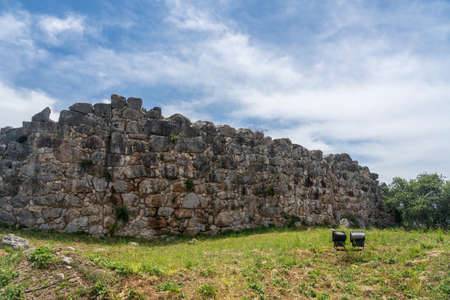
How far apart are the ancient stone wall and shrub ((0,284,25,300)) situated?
5749 mm

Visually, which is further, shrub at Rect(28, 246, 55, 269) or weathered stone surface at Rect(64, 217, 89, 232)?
weathered stone surface at Rect(64, 217, 89, 232)

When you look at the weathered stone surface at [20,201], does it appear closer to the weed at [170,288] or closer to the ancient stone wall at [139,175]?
the ancient stone wall at [139,175]

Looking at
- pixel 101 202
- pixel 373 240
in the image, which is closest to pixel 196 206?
pixel 101 202

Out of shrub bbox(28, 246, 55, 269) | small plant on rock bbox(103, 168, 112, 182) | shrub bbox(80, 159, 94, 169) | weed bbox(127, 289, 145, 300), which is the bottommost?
weed bbox(127, 289, 145, 300)

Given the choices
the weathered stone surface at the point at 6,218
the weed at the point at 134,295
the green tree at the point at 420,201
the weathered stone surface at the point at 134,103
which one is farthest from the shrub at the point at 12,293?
the green tree at the point at 420,201

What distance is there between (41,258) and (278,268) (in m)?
5.14

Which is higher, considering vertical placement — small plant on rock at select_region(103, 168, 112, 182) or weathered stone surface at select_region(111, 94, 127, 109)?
weathered stone surface at select_region(111, 94, 127, 109)

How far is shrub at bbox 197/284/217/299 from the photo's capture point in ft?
20.1

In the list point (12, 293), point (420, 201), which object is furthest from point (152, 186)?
point (420, 201)

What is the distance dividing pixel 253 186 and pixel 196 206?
3.17 meters

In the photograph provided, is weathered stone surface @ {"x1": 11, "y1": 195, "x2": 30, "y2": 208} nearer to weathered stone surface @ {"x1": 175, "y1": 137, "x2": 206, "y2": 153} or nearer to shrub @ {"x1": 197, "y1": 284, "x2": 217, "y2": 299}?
weathered stone surface @ {"x1": 175, "y1": 137, "x2": 206, "y2": 153}

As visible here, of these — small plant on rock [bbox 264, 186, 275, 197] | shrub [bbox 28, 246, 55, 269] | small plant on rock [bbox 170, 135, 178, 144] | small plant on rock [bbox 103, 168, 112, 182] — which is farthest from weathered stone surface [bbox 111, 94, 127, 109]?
small plant on rock [bbox 264, 186, 275, 197]

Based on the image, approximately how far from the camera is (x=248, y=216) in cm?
1473

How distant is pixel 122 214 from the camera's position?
11.9 metres
